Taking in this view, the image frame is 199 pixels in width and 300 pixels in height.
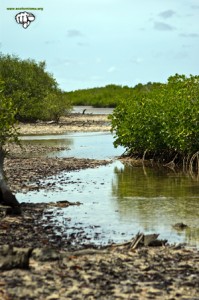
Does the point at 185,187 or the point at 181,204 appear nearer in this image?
the point at 181,204

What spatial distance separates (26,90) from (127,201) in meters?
38.4

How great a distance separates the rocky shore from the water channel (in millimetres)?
832

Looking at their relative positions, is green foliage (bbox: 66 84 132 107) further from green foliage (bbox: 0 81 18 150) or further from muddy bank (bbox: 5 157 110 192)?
green foliage (bbox: 0 81 18 150)

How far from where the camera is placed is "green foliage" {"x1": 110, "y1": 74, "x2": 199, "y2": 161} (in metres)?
24.5

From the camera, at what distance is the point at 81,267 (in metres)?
9.56

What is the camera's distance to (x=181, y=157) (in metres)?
25.9

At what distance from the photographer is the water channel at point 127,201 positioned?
42.8 ft

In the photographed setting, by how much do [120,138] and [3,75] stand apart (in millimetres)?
27608

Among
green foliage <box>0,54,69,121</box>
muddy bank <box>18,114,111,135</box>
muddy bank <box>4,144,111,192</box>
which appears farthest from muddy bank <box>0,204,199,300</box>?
green foliage <box>0,54,69,121</box>

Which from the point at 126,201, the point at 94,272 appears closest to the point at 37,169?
the point at 126,201

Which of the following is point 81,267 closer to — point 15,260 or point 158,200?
point 15,260

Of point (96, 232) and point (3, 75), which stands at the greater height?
point (3, 75)

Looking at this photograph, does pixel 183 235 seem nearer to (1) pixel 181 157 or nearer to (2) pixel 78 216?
(2) pixel 78 216

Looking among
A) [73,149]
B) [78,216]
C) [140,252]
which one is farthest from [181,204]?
[73,149]
